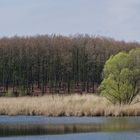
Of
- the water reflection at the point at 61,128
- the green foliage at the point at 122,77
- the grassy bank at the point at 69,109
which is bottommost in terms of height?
the water reflection at the point at 61,128

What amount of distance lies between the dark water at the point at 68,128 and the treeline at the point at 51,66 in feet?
164

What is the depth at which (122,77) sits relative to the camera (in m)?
52.0

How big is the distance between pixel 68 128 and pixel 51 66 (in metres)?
64.6

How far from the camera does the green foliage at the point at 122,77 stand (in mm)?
51938

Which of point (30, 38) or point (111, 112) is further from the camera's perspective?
point (30, 38)

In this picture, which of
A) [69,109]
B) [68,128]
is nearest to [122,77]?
[69,109]

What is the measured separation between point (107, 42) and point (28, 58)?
24255mm

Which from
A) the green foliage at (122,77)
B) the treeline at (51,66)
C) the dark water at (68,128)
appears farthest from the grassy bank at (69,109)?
the treeline at (51,66)

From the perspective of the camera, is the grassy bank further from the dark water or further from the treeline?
the treeline

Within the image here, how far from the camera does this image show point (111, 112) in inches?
1838

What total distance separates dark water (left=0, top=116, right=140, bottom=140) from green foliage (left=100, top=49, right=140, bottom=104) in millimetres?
8029

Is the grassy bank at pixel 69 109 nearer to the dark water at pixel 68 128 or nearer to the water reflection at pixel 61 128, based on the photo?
the dark water at pixel 68 128

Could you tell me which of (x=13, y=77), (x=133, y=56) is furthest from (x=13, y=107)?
(x=13, y=77)

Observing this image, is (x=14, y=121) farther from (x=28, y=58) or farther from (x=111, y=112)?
(x=28, y=58)
